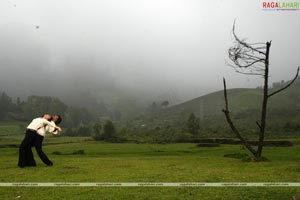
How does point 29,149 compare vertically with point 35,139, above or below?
below

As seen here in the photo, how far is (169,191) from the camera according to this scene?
996 cm

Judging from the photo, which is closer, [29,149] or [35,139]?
[29,149]

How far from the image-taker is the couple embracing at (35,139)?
1709cm

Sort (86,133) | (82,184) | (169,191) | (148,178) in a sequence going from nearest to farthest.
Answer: (169,191) < (82,184) < (148,178) < (86,133)

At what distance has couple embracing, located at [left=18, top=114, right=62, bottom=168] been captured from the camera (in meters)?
17.1

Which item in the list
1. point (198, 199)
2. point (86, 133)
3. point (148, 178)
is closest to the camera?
point (198, 199)

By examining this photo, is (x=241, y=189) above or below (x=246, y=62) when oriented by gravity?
below

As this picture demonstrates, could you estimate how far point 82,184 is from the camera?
11.3 m

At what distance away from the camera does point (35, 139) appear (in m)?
17.5

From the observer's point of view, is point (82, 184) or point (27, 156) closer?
point (82, 184)

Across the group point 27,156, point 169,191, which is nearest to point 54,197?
point 169,191

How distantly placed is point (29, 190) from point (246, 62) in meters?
19.0

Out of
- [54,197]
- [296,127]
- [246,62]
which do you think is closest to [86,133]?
[296,127]

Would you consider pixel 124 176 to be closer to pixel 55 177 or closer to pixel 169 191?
pixel 55 177
